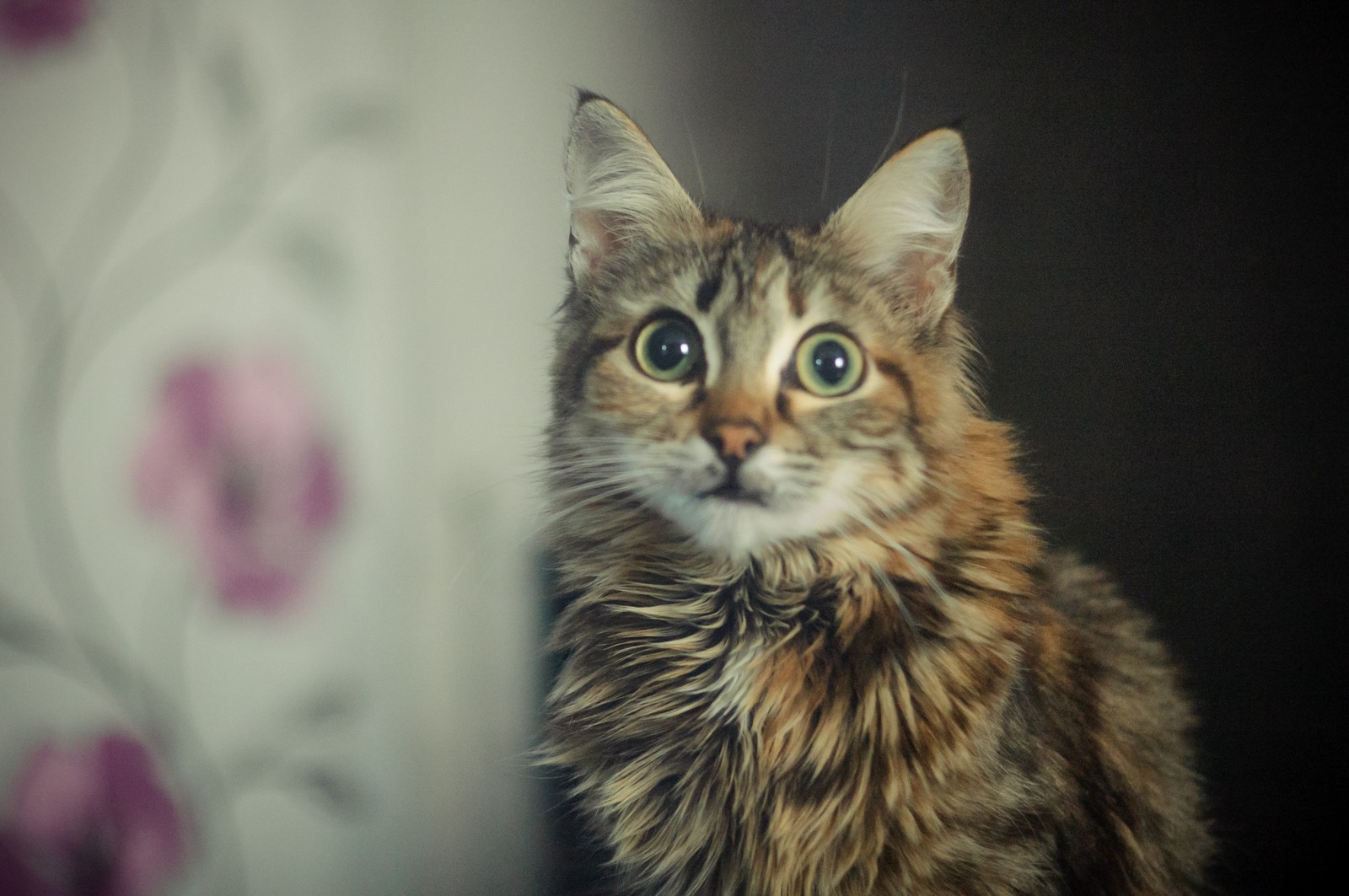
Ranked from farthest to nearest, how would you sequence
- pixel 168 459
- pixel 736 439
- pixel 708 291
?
pixel 168 459 < pixel 708 291 < pixel 736 439

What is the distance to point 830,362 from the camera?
26.9 inches

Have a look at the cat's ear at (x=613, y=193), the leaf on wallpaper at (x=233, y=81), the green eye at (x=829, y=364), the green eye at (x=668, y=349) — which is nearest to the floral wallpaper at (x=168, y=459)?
the leaf on wallpaper at (x=233, y=81)

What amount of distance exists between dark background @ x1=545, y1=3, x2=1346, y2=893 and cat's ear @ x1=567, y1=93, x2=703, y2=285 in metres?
0.05

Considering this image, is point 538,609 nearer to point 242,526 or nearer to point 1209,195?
point 242,526

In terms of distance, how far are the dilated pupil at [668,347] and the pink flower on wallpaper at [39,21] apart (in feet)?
2.16

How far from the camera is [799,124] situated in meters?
0.77

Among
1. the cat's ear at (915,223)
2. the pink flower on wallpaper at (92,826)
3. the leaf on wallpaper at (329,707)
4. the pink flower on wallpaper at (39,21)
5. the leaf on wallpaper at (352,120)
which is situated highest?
the pink flower on wallpaper at (39,21)

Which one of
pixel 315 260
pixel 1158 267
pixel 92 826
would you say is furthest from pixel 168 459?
pixel 1158 267

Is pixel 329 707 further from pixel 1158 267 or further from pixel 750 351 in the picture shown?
pixel 1158 267

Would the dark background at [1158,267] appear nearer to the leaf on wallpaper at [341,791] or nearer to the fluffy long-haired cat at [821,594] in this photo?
the fluffy long-haired cat at [821,594]

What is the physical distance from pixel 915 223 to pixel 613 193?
0.89 ft

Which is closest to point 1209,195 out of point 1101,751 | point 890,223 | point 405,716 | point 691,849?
point 890,223

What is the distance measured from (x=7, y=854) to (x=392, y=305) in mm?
662

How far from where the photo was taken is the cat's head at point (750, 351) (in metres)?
0.64
